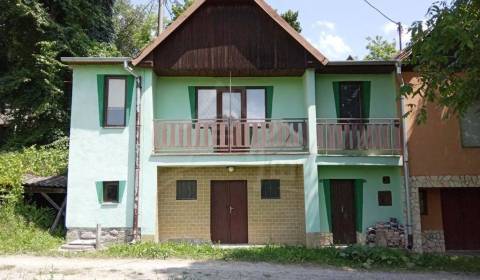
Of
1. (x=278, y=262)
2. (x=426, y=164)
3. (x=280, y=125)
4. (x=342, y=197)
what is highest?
(x=280, y=125)

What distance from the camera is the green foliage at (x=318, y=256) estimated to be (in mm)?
11438

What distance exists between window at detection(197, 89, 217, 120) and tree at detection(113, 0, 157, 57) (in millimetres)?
14280

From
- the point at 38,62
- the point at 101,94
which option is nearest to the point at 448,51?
the point at 101,94

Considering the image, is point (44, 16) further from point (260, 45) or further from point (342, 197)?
point (342, 197)

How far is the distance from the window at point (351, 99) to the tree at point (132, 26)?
1646cm

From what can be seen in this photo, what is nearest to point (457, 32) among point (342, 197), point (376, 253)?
point (376, 253)

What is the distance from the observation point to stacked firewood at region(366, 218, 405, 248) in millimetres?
13695

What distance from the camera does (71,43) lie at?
2022 centimetres

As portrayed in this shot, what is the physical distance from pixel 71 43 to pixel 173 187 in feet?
32.1

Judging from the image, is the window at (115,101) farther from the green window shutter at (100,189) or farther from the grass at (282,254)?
the grass at (282,254)

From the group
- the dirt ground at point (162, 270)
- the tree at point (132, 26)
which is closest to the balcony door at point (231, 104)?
the dirt ground at point (162, 270)

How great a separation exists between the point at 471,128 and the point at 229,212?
834cm

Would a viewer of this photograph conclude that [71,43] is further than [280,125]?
Yes

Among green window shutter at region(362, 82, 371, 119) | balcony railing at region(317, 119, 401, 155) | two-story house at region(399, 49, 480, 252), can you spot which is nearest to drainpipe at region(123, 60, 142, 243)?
balcony railing at region(317, 119, 401, 155)
